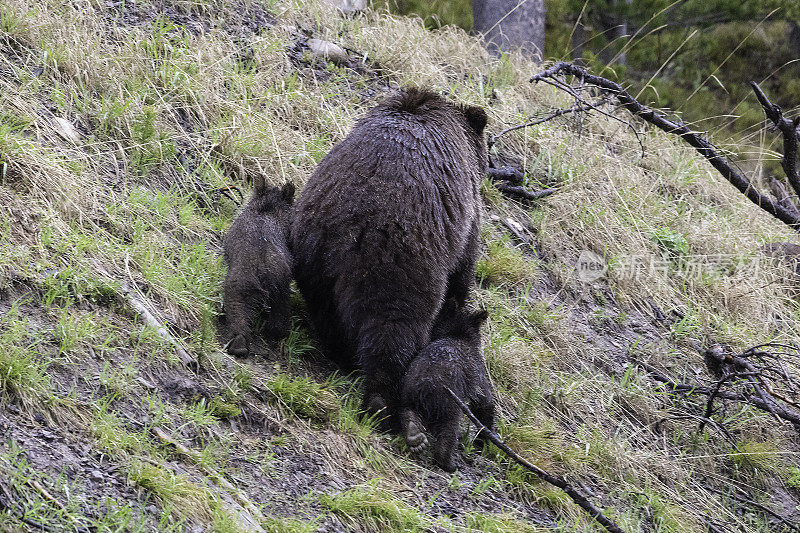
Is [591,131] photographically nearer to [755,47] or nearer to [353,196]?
[353,196]

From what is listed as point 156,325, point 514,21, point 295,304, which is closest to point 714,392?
point 295,304

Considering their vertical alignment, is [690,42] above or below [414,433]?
above

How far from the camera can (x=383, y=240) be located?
3848 millimetres

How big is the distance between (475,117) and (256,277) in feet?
6.63

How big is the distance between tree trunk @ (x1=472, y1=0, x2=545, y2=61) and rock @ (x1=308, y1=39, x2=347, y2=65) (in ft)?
10.7

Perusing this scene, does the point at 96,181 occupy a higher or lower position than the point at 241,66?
lower

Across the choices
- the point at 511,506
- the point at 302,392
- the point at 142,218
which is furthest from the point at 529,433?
the point at 142,218

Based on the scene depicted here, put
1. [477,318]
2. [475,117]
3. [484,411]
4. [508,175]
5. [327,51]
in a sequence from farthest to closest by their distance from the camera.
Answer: [327,51] → [508,175] → [475,117] → [477,318] → [484,411]

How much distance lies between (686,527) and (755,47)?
10471 millimetres

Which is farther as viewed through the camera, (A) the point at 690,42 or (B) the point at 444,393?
(A) the point at 690,42

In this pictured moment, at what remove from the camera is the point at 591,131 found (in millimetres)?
7527

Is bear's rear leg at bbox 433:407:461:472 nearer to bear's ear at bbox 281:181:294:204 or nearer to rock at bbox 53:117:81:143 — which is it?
bear's ear at bbox 281:181:294:204

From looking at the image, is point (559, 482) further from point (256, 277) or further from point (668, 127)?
point (668, 127)

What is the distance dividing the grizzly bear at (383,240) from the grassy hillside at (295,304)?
11.8 inches
